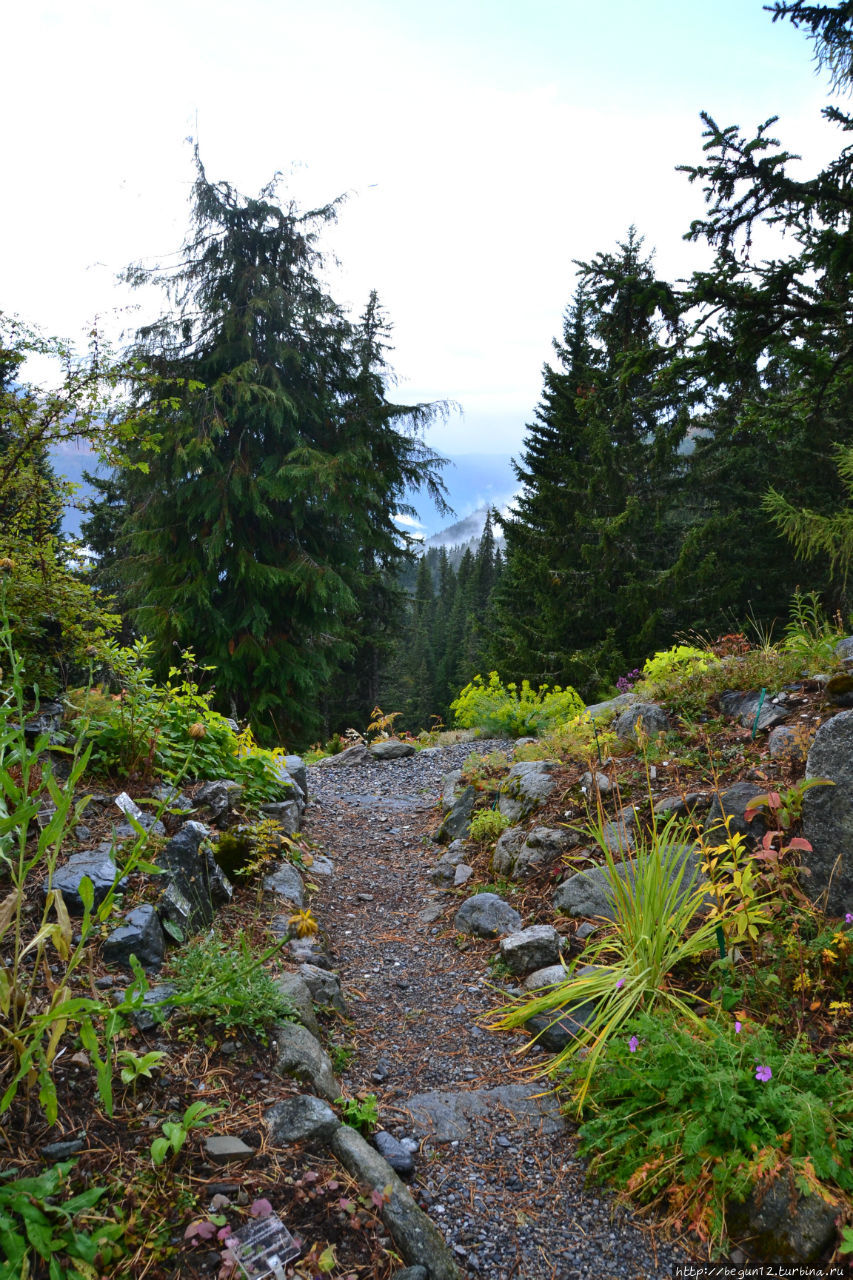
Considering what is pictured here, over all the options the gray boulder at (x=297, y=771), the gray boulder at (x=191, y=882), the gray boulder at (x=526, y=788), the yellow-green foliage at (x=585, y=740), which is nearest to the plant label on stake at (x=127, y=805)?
the gray boulder at (x=191, y=882)

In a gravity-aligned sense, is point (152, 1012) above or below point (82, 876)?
below

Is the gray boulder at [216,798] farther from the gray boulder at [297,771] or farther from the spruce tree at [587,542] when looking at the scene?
the spruce tree at [587,542]

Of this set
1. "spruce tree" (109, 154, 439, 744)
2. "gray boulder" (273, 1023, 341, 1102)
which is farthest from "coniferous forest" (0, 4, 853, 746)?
"gray boulder" (273, 1023, 341, 1102)

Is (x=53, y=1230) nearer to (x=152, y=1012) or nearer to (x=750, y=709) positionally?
(x=152, y=1012)

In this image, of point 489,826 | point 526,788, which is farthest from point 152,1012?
point 526,788

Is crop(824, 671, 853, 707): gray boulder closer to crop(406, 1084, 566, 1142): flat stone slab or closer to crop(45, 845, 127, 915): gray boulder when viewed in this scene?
crop(406, 1084, 566, 1142): flat stone slab

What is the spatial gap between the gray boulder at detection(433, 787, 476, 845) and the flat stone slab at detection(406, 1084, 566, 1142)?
9.07ft

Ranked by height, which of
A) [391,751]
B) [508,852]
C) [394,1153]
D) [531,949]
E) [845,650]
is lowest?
[394,1153]

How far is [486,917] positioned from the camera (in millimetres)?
3916

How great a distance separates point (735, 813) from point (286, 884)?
2571 millimetres

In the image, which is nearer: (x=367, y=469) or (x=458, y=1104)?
(x=458, y=1104)

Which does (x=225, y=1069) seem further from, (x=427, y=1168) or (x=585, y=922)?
(x=585, y=922)

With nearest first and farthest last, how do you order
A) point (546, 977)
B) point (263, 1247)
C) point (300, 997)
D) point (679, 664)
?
point (263, 1247), point (300, 997), point (546, 977), point (679, 664)

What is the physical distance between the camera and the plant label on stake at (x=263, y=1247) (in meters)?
1.58
